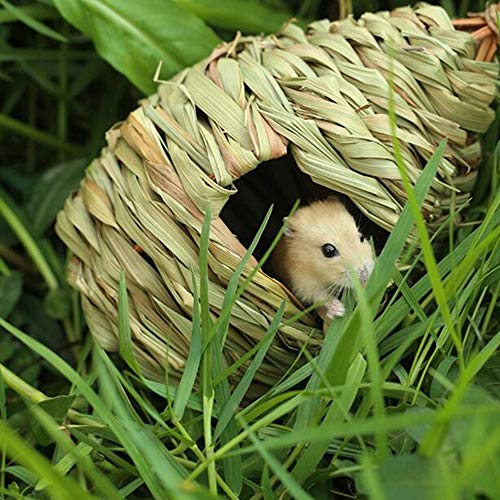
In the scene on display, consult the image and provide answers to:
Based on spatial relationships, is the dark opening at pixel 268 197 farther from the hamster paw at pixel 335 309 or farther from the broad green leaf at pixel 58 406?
the broad green leaf at pixel 58 406

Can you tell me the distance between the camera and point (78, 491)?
826 mm

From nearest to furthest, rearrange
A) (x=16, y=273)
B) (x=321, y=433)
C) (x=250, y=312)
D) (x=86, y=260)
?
1. (x=321, y=433)
2. (x=250, y=312)
3. (x=86, y=260)
4. (x=16, y=273)

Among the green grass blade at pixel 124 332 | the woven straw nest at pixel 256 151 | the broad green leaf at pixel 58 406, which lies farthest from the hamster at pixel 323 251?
the broad green leaf at pixel 58 406

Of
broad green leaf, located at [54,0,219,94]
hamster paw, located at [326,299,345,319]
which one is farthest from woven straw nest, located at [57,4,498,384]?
broad green leaf, located at [54,0,219,94]

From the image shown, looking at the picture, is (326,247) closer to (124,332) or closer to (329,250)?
(329,250)

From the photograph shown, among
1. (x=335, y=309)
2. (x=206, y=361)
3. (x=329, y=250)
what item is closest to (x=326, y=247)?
(x=329, y=250)

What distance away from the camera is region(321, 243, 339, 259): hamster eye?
1.42 m

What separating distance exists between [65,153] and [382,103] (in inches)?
35.5

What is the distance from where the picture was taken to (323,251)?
144 centimetres

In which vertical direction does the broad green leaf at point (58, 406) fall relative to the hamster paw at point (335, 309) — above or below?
below

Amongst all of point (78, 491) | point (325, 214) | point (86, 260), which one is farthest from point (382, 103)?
point (78, 491)

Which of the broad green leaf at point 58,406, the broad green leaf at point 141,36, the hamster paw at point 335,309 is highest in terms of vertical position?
the broad green leaf at point 141,36

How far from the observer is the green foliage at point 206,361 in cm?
87

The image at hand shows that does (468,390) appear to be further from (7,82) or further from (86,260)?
(7,82)
